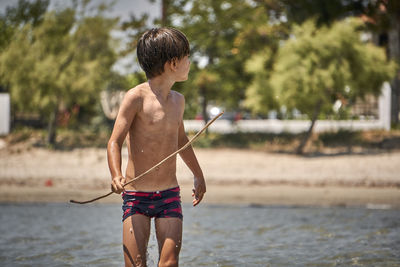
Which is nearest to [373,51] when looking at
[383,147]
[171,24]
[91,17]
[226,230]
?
[383,147]

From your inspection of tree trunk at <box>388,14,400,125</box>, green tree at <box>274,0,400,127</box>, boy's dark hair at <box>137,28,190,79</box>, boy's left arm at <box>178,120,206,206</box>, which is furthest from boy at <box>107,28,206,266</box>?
tree trunk at <box>388,14,400,125</box>

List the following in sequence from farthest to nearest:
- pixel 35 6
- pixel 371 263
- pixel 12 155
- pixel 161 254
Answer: pixel 35 6 → pixel 12 155 → pixel 371 263 → pixel 161 254

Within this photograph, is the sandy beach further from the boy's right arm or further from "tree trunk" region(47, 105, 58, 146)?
the boy's right arm

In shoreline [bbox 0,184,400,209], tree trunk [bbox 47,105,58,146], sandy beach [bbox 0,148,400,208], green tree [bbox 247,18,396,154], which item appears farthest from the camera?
tree trunk [bbox 47,105,58,146]

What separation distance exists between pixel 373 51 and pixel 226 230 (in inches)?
412

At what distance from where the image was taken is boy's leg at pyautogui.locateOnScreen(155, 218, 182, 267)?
131 inches

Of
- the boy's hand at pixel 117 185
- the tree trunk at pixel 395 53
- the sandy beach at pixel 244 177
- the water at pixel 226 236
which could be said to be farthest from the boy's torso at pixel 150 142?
the tree trunk at pixel 395 53

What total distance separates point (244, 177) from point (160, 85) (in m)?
9.11

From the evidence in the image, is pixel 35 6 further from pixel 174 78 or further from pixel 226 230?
pixel 174 78

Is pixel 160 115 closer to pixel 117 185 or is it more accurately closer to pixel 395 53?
pixel 117 185

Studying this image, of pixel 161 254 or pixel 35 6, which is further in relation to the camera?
pixel 35 6

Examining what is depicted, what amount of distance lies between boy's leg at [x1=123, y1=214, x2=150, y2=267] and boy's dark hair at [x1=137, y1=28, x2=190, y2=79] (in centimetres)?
83

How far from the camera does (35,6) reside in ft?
56.8

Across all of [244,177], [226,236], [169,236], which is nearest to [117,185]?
[169,236]
